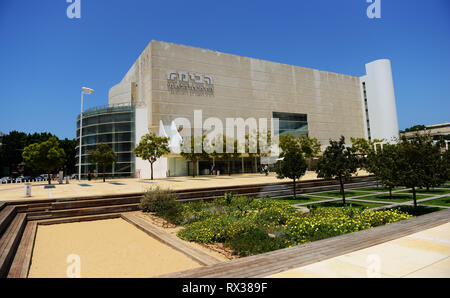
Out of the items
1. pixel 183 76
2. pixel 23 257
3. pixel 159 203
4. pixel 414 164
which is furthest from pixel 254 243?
pixel 183 76

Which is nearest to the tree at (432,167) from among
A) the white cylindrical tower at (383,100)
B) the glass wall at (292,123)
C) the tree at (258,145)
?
the tree at (258,145)

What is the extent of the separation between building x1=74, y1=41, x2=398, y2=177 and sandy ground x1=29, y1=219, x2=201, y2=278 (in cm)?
3374

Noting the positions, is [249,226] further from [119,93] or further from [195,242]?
[119,93]

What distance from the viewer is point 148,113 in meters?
44.5

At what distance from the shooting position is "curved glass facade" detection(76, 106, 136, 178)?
135 ft

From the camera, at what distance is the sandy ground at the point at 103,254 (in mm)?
5137

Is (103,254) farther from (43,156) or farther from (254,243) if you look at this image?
(43,156)

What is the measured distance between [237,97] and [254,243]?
4838cm

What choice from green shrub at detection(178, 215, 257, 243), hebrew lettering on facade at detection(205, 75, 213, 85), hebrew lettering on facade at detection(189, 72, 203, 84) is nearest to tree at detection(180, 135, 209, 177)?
hebrew lettering on facade at detection(189, 72, 203, 84)

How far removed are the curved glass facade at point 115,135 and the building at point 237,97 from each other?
0.61 ft

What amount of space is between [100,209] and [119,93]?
53.5 m

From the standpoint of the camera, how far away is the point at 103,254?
6262 mm

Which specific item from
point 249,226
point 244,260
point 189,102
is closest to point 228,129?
point 189,102

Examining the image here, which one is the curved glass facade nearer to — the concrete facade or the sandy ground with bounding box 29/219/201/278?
the concrete facade
